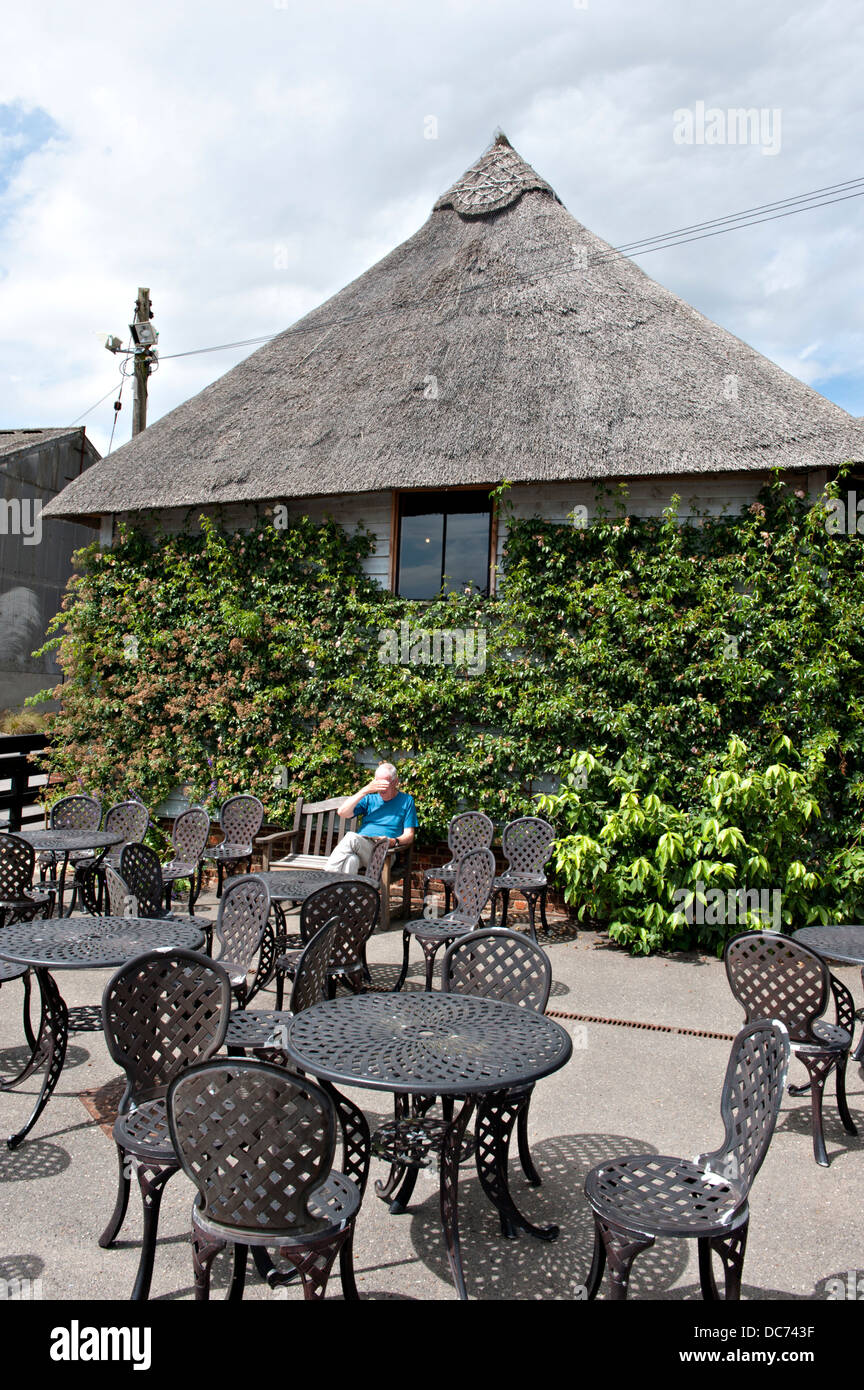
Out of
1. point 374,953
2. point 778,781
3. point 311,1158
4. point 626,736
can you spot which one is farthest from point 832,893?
point 311,1158

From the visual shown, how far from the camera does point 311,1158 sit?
2.36 meters

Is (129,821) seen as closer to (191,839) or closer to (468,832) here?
(191,839)

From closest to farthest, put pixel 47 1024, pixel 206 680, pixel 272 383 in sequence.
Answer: pixel 47 1024 → pixel 206 680 → pixel 272 383

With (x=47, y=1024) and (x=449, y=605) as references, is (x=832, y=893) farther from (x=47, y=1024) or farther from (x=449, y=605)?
(x=47, y=1024)

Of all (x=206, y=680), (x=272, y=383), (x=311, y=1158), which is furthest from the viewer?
(x=272, y=383)

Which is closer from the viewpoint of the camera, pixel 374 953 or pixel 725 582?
pixel 374 953

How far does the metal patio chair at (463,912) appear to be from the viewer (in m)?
→ 5.94

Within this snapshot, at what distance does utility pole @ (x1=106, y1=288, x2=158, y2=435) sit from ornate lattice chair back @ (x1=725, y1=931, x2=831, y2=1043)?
13.7 meters

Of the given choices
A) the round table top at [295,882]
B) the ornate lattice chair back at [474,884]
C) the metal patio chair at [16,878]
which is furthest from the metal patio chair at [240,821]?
the ornate lattice chair back at [474,884]

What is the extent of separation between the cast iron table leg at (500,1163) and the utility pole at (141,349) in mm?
13841

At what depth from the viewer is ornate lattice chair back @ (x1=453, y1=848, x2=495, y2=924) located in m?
6.20

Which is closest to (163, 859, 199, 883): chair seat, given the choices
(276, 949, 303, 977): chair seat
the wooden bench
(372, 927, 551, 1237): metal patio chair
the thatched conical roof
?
the wooden bench

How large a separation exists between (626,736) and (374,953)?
9.90ft

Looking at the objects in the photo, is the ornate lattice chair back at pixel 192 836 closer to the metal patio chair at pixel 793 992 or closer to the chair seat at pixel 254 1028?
the chair seat at pixel 254 1028
